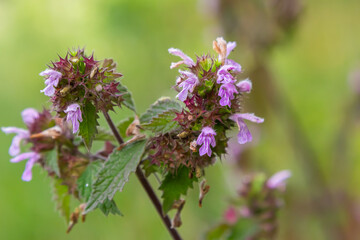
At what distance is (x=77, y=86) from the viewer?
126cm

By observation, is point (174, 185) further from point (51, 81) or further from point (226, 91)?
point (51, 81)

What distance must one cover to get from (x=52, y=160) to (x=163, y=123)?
0.40 m

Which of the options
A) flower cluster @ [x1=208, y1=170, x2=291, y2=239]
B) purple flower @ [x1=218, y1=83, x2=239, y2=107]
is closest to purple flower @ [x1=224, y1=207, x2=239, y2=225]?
flower cluster @ [x1=208, y1=170, x2=291, y2=239]

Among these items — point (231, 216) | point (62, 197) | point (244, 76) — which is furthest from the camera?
point (244, 76)

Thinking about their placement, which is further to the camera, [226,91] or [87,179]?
[87,179]

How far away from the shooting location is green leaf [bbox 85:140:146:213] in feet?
4.13

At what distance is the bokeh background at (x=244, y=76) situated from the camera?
10.4 feet

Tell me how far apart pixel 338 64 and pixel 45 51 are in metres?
2.85

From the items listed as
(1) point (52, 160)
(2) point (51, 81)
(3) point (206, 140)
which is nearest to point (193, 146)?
(3) point (206, 140)

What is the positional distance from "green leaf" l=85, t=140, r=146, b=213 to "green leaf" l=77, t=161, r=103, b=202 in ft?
0.44

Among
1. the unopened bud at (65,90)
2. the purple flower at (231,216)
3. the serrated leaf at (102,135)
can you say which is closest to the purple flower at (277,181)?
the purple flower at (231,216)

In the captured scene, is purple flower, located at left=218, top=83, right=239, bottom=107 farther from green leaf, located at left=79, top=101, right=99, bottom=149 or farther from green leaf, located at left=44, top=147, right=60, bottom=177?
green leaf, located at left=44, top=147, right=60, bottom=177

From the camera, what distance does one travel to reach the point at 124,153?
1.33 metres

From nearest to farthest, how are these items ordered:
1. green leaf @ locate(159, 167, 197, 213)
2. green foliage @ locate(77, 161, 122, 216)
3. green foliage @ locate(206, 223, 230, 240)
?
green leaf @ locate(159, 167, 197, 213), green foliage @ locate(77, 161, 122, 216), green foliage @ locate(206, 223, 230, 240)
